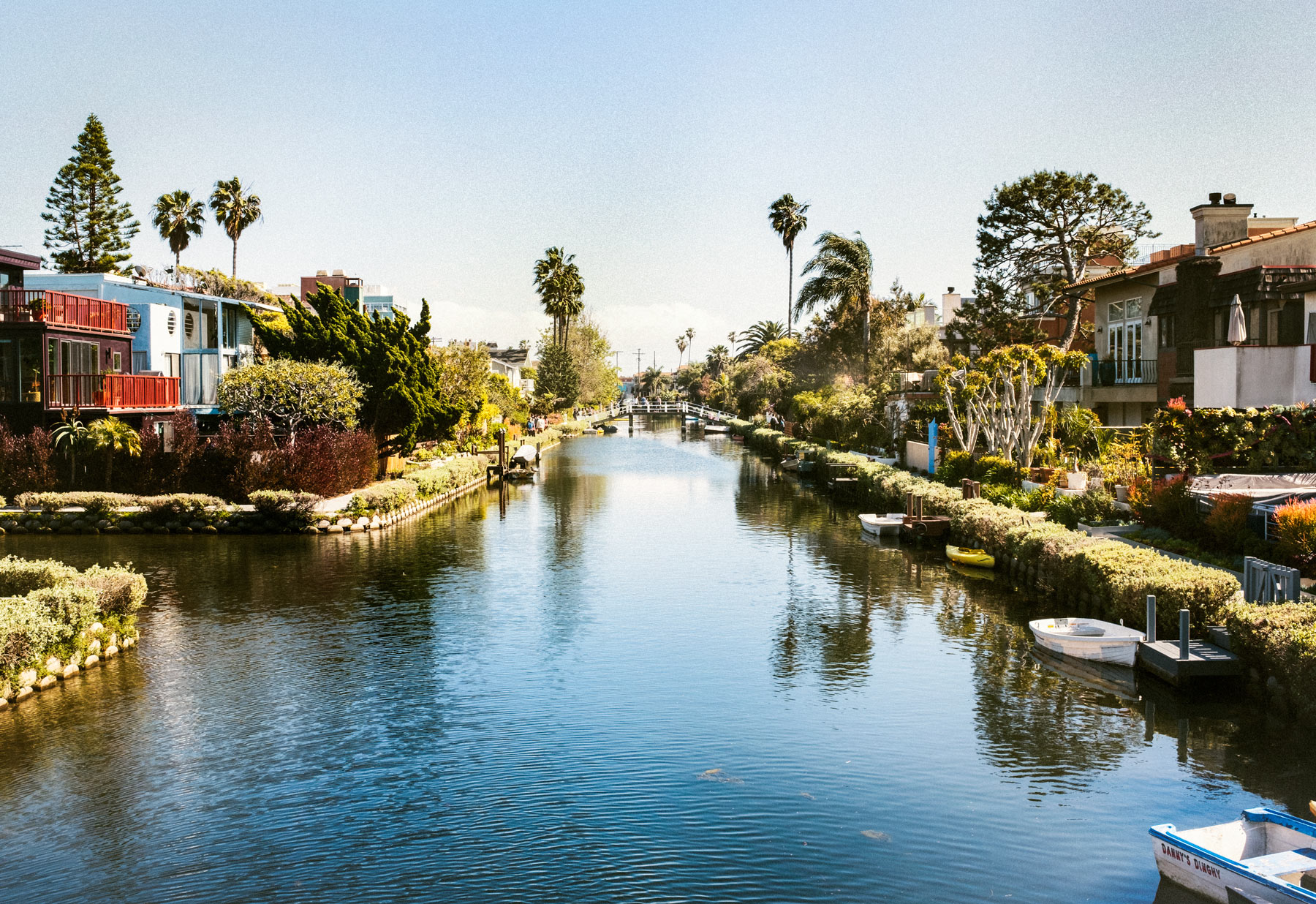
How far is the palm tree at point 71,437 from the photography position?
1516 inches

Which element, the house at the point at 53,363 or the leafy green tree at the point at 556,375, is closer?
the house at the point at 53,363

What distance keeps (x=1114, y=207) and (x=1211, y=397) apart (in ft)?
79.6

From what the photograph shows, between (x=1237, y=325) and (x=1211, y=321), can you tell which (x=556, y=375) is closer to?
(x=1211, y=321)

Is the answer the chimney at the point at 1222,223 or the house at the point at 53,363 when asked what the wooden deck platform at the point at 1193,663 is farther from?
the house at the point at 53,363

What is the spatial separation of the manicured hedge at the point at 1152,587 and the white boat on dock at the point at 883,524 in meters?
1.65

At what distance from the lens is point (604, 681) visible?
1933cm

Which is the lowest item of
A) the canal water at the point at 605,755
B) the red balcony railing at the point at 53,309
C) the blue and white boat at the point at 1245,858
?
the canal water at the point at 605,755

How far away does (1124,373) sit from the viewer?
1929 inches

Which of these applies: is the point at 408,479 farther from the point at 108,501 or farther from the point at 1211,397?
the point at 1211,397

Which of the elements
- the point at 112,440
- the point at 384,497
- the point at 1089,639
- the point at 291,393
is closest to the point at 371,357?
the point at 291,393

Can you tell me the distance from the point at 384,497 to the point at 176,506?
7046mm

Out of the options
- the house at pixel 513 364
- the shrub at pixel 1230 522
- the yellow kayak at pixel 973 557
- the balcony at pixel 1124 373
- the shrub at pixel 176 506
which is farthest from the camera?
the house at pixel 513 364

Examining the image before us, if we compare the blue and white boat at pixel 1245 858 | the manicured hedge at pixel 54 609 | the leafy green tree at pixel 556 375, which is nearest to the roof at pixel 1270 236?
the blue and white boat at pixel 1245 858

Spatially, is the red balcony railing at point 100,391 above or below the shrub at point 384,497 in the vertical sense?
above
